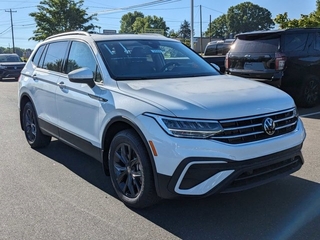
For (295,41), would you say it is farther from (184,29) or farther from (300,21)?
(184,29)

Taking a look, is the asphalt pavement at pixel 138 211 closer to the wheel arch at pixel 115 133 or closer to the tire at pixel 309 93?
the wheel arch at pixel 115 133

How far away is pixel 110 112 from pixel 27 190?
1497mm

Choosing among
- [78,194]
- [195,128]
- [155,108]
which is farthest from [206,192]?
[78,194]

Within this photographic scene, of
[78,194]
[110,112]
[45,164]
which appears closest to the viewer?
[110,112]

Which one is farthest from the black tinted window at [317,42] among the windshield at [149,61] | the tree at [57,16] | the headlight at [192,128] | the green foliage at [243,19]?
the green foliage at [243,19]

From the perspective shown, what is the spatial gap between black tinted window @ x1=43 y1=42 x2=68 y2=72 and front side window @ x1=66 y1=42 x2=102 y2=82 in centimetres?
24

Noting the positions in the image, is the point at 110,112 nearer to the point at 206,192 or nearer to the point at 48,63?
the point at 206,192

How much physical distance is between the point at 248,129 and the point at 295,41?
20.2 ft

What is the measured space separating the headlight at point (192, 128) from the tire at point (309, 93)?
20.4ft

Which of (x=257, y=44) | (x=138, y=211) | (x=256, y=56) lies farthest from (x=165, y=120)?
(x=257, y=44)

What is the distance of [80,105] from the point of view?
14.4ft

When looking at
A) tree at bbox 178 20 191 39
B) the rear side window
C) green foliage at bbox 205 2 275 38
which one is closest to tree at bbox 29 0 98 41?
the rear side window

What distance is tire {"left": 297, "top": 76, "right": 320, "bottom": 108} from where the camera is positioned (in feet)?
28.6

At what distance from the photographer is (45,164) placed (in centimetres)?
534
